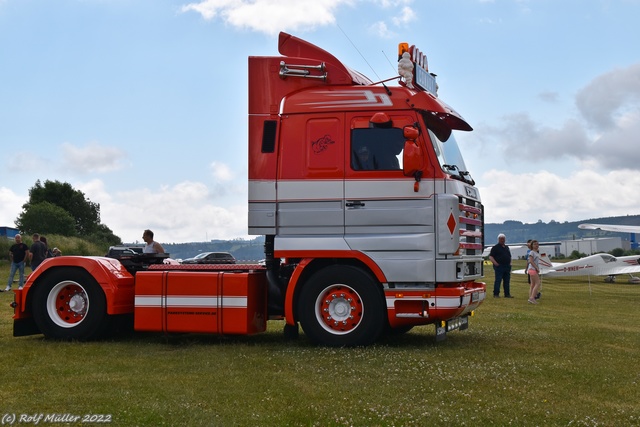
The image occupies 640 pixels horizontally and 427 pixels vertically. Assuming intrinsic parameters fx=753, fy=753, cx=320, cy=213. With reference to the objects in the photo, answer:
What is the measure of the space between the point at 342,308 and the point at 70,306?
4.02m

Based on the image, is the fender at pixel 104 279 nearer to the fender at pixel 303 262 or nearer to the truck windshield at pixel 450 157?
the fender at pixel 303 262

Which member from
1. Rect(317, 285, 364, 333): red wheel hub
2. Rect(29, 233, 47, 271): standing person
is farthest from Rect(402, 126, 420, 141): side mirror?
Rect(29, 233, 47, 271): standing person

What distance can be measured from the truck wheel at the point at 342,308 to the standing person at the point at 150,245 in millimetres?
→ 3697

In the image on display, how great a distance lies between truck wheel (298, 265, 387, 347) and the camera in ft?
31.1

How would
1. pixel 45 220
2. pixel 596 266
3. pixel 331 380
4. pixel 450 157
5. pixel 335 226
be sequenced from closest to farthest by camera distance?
pixel 331 380
pixel 335 226
pixel 450 157
pixel 596 266
pixel 45 220

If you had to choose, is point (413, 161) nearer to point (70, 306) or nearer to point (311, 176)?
point (311, 176)

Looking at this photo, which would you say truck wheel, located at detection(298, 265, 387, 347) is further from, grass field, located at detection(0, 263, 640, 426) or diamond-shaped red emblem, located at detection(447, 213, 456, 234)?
diamond-shaped red emblem, located at detection(447, 213, 456, 234)

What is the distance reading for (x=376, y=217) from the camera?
949cm

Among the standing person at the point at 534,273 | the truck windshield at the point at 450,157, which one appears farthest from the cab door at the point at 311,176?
the standing person at the point at 534,273

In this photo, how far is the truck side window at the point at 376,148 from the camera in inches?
377

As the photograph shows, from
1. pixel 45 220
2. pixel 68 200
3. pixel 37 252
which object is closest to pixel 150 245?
pixel 37 252

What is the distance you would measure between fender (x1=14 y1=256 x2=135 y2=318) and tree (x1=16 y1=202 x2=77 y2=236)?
72715 millimetres

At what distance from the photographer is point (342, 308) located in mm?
9711

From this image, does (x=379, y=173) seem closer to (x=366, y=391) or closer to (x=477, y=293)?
(x=477, y=293)
